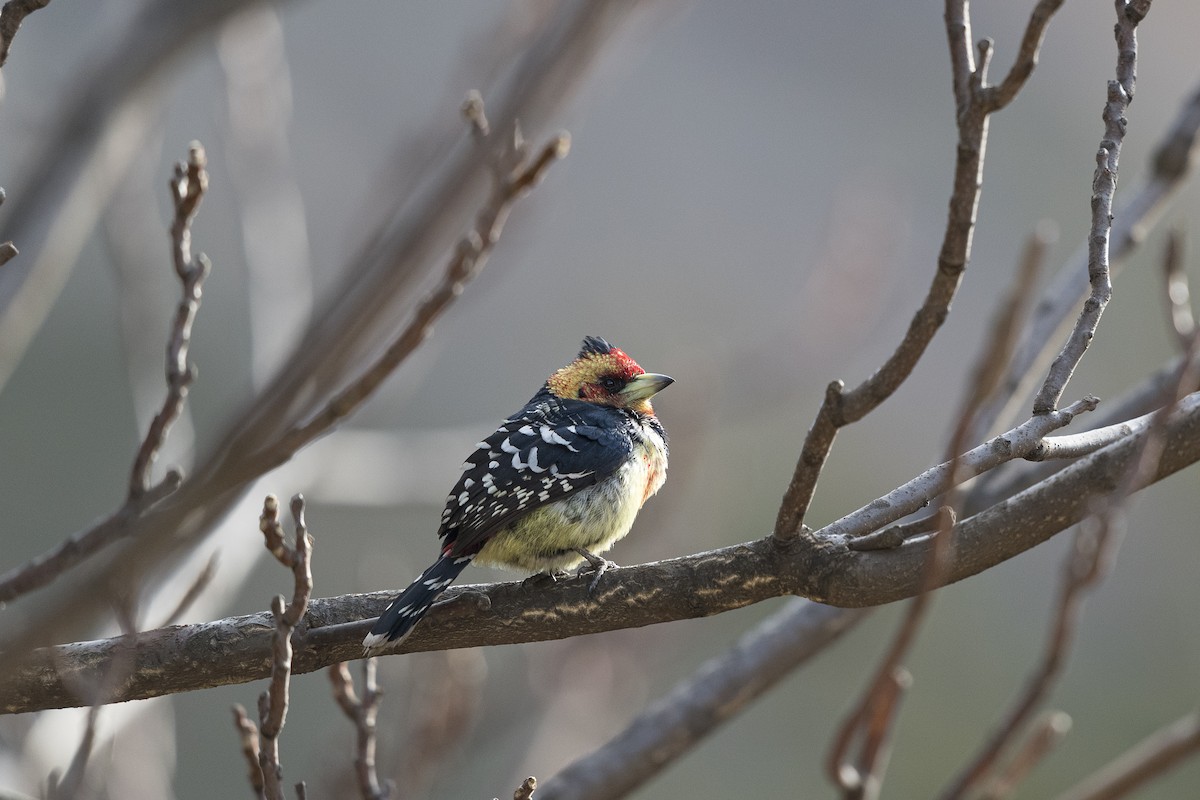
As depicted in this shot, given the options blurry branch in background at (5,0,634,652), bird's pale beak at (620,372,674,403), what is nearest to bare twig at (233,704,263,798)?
blurry branch in background at (5,0,634,652)

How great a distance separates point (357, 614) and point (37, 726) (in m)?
1.45

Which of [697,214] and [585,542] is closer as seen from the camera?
[585,542]

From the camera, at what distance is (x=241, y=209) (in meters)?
4.09

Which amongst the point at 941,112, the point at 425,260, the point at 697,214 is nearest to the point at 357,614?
the point at 425,260

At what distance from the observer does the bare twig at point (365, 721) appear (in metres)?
2.12

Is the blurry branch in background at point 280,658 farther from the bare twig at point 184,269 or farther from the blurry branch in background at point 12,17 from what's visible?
the blurry branch in background at point 12,17

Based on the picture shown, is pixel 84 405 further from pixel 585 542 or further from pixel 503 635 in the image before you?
pixel 503 635

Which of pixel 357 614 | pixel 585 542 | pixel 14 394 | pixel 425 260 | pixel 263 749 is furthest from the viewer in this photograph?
pixel 14 394

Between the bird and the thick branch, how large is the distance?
347 millimetres

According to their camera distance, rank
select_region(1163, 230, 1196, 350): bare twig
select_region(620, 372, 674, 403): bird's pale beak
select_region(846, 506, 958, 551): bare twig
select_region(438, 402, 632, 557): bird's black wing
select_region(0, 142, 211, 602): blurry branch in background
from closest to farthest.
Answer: select_region(0, 142, 211, 602): blurry branch in background
select_region(846, 506, 958, 551): bare twig
select_region(1163, 230, 1196, 350): bare twig
select_region(438, 402, 632, 557): bird's black wing
select_region(620, 372, 674, 403): bird's pale beak

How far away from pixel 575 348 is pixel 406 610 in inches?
288

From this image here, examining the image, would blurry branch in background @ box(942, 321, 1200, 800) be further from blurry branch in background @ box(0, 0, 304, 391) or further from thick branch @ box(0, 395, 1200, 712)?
blurry branch in background @ box(0, 0, 304, 391)

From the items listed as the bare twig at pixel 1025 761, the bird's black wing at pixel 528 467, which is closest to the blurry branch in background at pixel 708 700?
the bird's black wing at pixel 528 467

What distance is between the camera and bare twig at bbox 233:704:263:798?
1.81 metres
